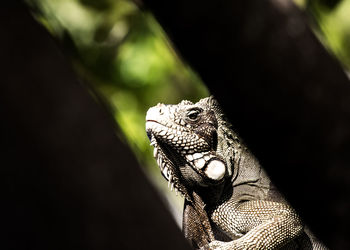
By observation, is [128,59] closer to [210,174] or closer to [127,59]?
[127,59]

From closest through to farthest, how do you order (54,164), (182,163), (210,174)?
(54,164) → (210,174) → (182,163)

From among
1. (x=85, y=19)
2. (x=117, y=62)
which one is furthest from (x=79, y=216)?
(x=117, y=62)

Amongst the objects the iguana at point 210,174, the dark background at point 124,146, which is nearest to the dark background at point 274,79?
the dark background at point 124,146

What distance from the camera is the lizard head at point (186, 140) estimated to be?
234 centimetres

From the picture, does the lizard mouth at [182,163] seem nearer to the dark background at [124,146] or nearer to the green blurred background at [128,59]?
the green blurred background at [128,59]

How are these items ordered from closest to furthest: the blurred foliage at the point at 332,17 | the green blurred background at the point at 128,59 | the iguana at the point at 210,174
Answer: the blurred foliage at the point at 332,17
the iguana at the point at 210,174
the green blurred background at the point at 128,59

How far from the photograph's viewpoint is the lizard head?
2.34 meters

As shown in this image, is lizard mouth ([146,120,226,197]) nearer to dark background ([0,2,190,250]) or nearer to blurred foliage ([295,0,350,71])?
blurred foliage ([295,0,350,71])

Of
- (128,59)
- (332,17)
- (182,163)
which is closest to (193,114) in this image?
(182,163)

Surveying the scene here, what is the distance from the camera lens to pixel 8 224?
0.44 metres

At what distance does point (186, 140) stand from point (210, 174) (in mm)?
191

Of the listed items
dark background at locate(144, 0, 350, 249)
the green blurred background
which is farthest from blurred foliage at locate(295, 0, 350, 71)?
dark background at locate(144, 0, 350, 249)

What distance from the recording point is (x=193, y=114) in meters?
2.39

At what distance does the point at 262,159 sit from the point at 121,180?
21cm
